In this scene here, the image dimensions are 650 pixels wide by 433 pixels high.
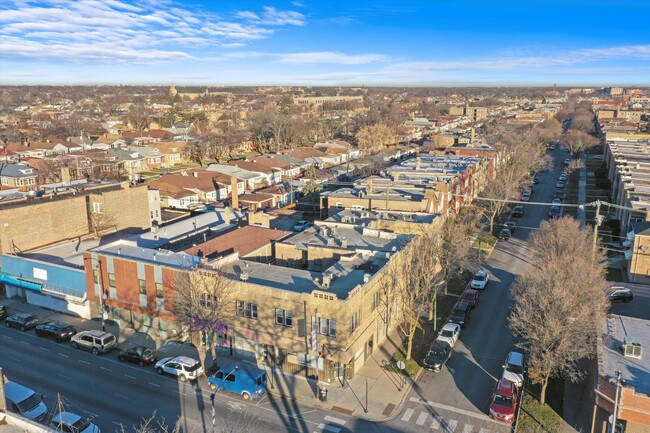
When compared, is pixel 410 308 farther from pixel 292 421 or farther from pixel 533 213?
pixel 533 213

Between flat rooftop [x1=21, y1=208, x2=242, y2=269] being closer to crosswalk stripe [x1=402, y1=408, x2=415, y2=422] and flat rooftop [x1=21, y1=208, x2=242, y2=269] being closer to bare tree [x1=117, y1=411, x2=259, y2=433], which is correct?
bare tree [x1=117, y1=411, x2=259, y2=433]

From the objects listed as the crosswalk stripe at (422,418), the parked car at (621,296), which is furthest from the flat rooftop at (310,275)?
the parked car at (621,296)

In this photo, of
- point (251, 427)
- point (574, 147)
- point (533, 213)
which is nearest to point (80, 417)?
point (251, 427)

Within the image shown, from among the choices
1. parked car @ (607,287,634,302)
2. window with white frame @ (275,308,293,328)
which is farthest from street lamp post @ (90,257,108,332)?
parked car @ (607,287,634,302)

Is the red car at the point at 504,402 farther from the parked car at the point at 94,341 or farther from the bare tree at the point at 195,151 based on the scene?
the bare tree at the point at 195,151

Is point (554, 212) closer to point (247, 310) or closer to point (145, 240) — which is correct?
point (247, 310)
